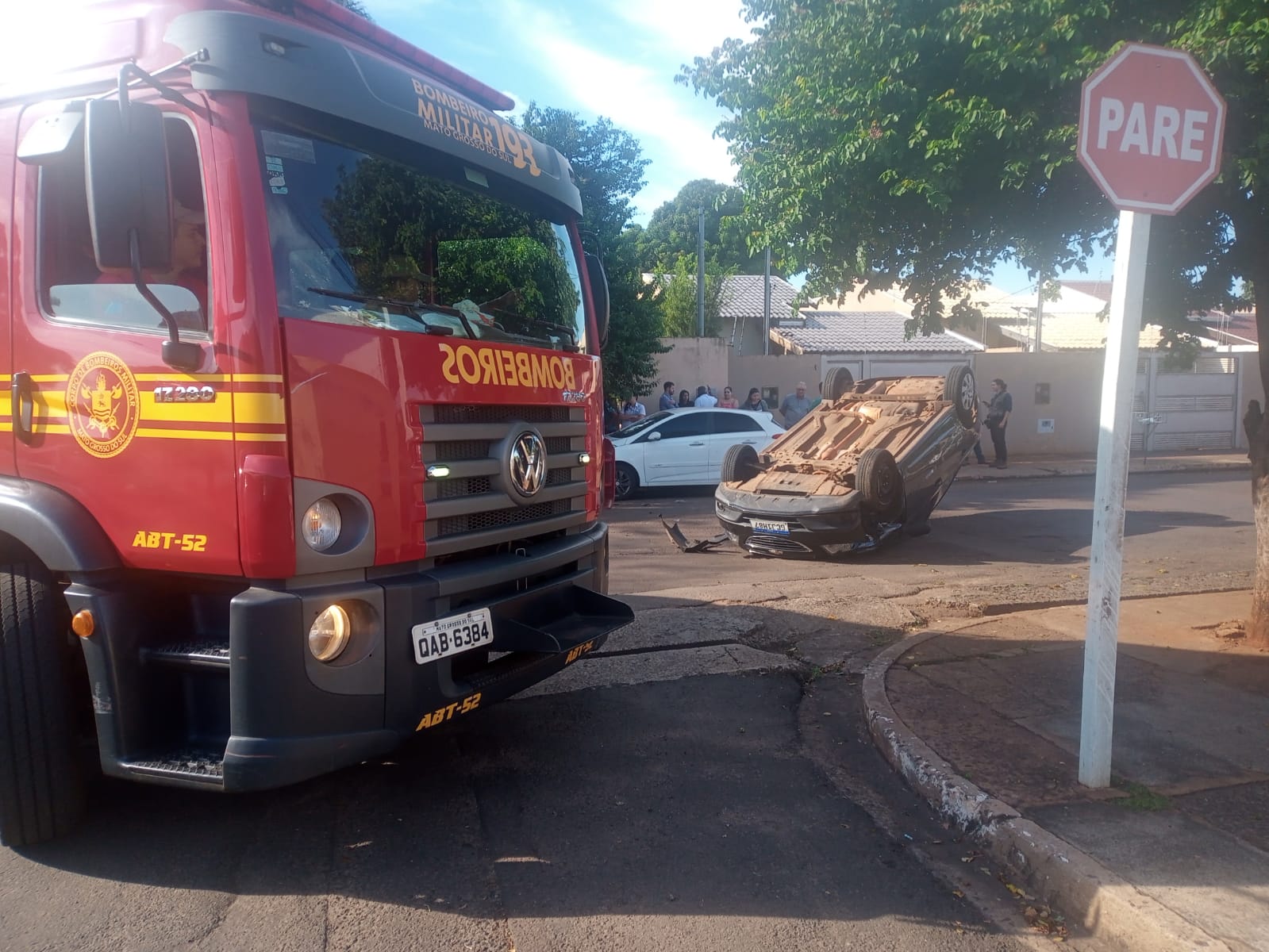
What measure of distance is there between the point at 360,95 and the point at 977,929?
146 inches

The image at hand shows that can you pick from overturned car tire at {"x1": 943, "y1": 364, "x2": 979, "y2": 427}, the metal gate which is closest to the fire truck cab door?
overturned car tire at {"x1": 943, "y1": 364, "x2": 979, "y2": 427}

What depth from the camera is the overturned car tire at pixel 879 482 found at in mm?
9289

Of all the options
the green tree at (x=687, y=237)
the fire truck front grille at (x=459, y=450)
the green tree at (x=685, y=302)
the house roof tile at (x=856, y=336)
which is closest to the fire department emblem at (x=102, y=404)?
the fire truck front grille at (x=459, y=450)

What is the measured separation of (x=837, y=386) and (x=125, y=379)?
31.0 feet

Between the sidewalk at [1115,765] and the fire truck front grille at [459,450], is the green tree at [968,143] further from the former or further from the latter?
the fire truck front grille at [459,450]

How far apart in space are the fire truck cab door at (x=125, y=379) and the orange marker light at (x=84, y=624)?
0.23 m

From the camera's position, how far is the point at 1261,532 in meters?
6.32

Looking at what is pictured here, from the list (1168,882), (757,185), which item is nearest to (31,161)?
(1168,882)

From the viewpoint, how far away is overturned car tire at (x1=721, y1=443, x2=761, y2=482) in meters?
10.5

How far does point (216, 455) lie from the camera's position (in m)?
3.36

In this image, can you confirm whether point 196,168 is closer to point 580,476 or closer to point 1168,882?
point 580,476

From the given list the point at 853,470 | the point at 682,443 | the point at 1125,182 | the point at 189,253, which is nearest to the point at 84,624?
the point at 189,253

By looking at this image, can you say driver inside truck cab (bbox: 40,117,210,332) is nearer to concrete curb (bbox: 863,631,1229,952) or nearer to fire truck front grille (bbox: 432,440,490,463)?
fire truck front grille (bbox: 432,440,490,463)

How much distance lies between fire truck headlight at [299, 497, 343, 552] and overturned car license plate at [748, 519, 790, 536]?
6.58 metres
